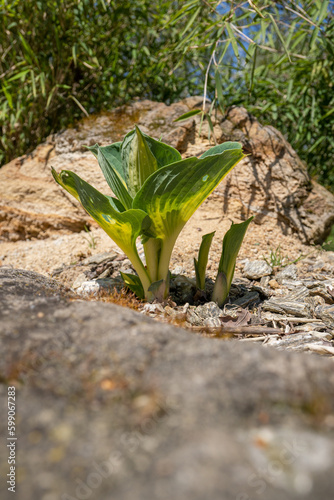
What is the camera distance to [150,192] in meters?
1.31

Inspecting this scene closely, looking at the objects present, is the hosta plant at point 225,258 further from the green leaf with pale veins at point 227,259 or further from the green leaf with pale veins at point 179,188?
the green leaf with pale veins at point 179,188

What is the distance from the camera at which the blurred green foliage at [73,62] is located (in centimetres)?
286

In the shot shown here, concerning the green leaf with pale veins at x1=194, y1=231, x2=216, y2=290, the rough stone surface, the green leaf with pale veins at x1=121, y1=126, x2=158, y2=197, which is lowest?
the rough stone surface

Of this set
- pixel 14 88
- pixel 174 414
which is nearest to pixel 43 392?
pixel 174 414

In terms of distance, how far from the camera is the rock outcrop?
2.58 meters

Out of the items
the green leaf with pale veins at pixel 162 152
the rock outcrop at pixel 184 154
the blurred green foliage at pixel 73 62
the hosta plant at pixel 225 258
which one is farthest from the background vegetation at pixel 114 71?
the hosta plant at pixel 225 258

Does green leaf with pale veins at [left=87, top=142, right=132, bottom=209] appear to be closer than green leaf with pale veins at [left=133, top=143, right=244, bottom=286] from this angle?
No

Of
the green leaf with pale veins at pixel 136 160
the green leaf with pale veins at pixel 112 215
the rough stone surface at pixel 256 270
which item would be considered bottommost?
the rough stone surface at pixel 256 270

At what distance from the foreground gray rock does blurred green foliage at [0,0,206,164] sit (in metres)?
2.46

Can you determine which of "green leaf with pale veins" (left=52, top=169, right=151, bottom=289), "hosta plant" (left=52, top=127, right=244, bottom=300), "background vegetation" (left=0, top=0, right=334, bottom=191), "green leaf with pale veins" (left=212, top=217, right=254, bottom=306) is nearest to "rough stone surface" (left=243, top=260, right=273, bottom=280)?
"green leaf with pale veins" (left=212, top=217, right=254, bottom=306)

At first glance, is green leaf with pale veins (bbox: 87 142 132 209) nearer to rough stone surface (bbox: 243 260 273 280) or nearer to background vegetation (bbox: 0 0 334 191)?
rough stone surface (bbox: 243 260 273 280)

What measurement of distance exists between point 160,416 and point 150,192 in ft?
2.93

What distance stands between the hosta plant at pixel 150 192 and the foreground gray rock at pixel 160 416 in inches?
25.6

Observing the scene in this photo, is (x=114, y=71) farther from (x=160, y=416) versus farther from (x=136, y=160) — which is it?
(x=160, y=416)
